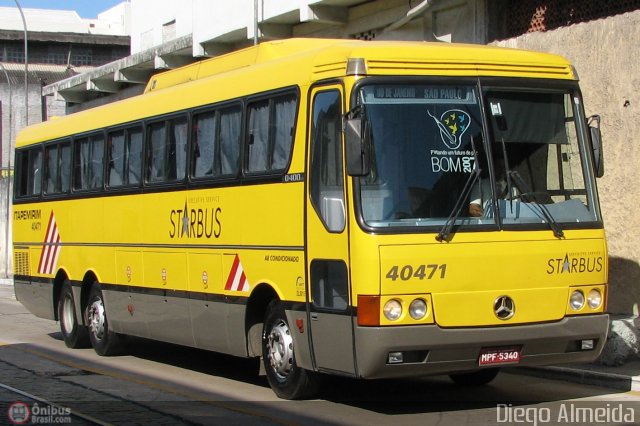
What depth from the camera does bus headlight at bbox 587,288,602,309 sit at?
952cm

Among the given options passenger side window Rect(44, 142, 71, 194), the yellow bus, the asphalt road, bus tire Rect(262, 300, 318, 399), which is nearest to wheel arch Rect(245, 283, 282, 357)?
the yellow bus

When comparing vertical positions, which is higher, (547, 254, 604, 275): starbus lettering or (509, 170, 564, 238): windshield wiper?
(509, 170, 564, 238): windshield wiper

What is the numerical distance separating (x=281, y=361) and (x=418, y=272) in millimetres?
2198

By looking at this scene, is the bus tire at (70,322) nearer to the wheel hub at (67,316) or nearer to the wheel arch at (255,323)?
the wheel hub at (67,316)

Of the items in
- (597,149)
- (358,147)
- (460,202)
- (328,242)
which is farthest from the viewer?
(597,149)

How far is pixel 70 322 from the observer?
15586 millimetres

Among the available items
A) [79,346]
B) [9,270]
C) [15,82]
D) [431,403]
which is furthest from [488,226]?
[15,82]

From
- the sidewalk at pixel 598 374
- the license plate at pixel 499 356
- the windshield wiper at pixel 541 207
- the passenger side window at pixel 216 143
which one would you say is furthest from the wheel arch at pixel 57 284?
the windshield wiper at pixel 541 207

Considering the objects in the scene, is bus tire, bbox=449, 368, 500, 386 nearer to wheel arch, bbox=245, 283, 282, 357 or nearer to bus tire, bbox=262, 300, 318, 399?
bus tire, bbox=262, 300, 318, 399

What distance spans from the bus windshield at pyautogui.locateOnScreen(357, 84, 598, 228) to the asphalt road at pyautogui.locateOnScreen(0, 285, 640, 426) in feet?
5.76

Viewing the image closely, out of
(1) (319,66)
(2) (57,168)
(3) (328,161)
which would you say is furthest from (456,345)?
(2) (57,168)

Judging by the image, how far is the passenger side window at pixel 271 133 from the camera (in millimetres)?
10133

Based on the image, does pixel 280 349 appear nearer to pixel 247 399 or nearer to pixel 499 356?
pixel 247 399

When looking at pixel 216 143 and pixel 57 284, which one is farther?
pixel 57 284
